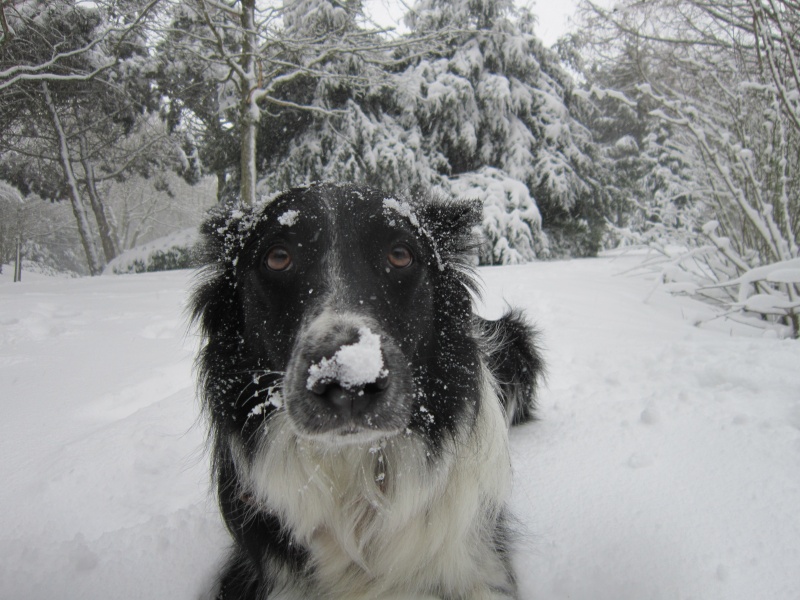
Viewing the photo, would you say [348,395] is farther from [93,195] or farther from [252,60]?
[93,195]

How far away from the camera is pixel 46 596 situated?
5.83ft

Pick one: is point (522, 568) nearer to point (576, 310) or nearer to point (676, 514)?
point (676, 514)

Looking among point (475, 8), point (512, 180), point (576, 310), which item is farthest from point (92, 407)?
point (475, 8)

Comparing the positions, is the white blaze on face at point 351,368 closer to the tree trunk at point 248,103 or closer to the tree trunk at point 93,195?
the tree trunk at point 248,103

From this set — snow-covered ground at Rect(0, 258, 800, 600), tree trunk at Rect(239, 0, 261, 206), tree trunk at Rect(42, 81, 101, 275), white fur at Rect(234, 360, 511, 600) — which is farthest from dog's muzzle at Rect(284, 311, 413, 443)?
tree trunk at Rect(42, 81, 101, 275)

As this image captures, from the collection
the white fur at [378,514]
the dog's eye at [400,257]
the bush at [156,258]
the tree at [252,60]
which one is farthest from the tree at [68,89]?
the white fur at [378,514]

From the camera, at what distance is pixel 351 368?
146cm

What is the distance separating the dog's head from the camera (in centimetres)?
155

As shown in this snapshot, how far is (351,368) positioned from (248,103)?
1068 centimetres

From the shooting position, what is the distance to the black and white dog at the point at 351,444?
6.28 ft

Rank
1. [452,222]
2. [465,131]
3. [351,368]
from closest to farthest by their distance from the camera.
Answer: [351,368]
[452,222]
[465,131]

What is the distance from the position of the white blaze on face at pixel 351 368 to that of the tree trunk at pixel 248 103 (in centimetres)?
978

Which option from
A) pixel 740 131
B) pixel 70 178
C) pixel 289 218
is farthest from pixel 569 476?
pixel 70 178

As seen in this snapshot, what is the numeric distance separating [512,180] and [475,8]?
17.7 ft
